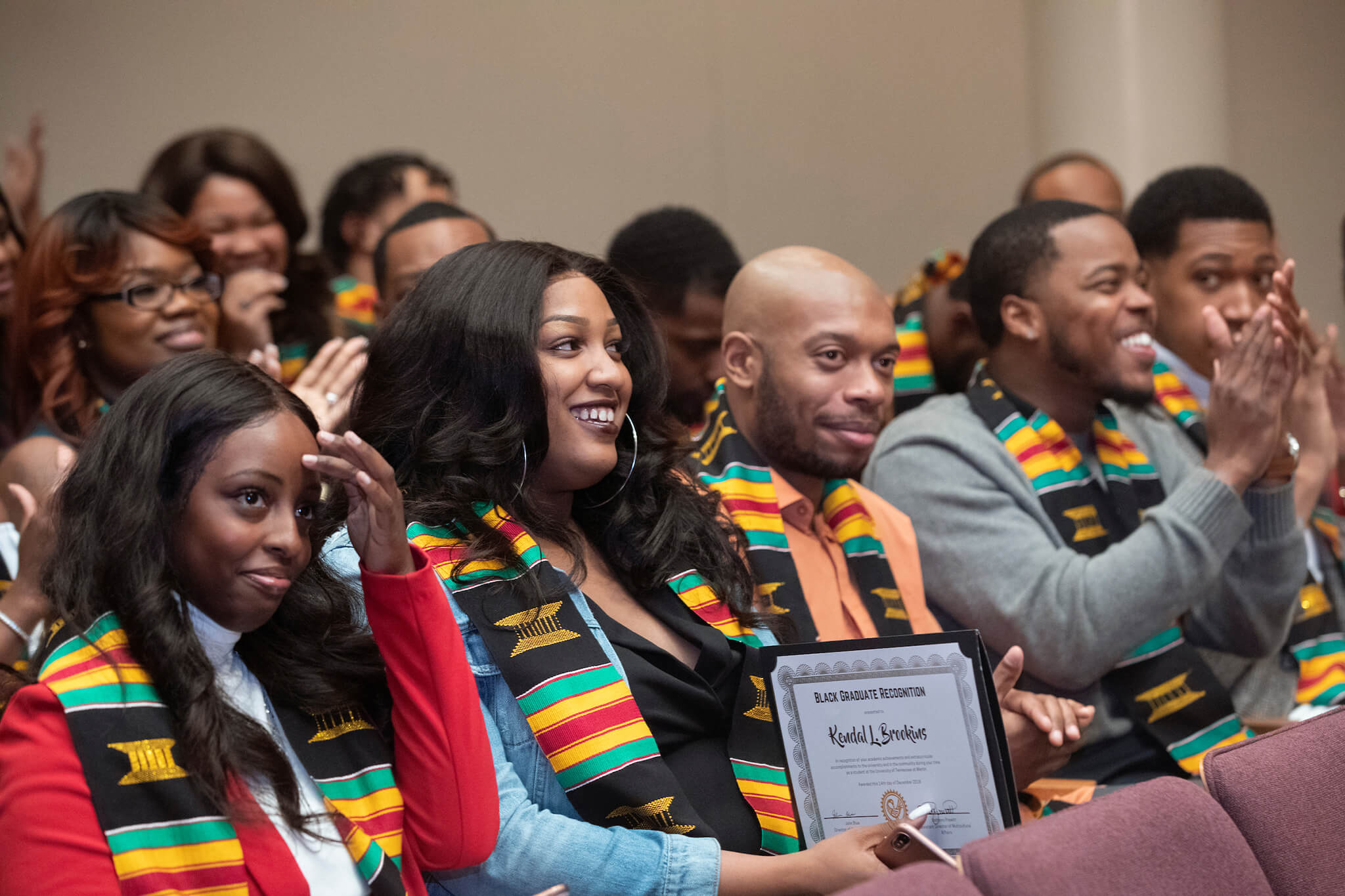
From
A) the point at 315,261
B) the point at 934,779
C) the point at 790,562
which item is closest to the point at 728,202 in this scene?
the point at 315,261

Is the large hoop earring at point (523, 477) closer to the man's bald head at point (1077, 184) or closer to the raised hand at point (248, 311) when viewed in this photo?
the raised hand at point (248, 311)

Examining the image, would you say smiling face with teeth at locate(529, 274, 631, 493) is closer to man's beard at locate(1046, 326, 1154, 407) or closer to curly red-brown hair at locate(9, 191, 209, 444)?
curly red-brown hair at locate(9, 191, 209, 444)

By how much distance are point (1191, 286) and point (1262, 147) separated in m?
3.07

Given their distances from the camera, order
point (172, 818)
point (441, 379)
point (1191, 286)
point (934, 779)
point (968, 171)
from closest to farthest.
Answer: point (172, 818) → point (934, 779) → point (441, 379) → point (1191, 286) → point (968, 171)

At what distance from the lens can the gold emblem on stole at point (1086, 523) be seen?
3053mm

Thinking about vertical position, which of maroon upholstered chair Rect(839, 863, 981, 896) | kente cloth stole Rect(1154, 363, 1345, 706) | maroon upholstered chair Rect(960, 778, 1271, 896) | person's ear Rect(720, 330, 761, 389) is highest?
person's ear Rect(720, 330, 761, 389)

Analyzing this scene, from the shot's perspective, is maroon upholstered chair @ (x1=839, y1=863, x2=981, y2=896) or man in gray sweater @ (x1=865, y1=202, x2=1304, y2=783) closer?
maroon upholstered chair @ (x1=839, y1=863, x2=981, y2=896)

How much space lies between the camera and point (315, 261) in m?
3.96

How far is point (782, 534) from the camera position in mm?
2646

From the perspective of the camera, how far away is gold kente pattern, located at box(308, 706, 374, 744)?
5.92 feet

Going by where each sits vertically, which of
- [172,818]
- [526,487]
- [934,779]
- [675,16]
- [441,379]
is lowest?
[934,779]

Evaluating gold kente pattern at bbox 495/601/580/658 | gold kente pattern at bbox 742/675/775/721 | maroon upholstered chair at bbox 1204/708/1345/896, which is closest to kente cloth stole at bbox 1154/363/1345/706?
maroon upholstered chair at bbox 1204/708/1345/896

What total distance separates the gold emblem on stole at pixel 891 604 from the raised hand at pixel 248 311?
176 cm

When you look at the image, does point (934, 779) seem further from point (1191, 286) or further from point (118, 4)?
point (118, 4)
